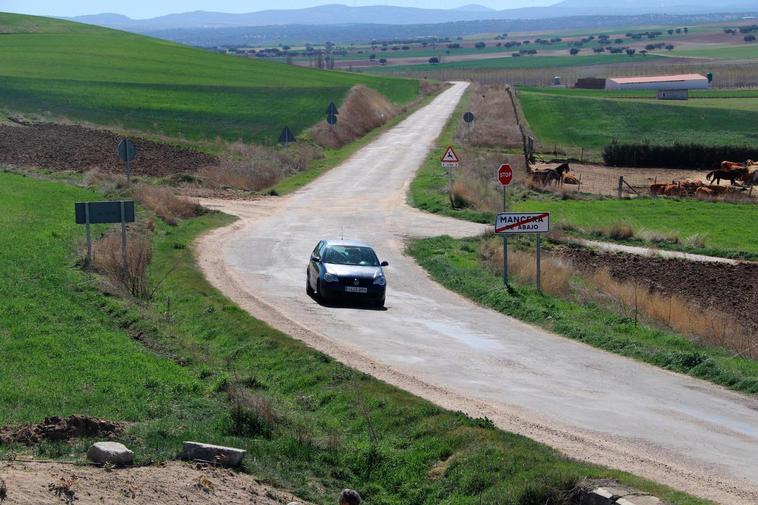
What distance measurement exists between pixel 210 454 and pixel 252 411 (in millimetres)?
2228

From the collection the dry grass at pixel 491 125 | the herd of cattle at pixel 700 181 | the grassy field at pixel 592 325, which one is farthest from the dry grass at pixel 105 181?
the dry grass at pixel 491 125

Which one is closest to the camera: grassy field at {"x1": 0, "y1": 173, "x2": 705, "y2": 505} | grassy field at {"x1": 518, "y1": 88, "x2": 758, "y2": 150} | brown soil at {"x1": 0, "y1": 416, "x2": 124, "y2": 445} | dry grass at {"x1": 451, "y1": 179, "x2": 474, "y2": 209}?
brown soil at {"x1": 0, "y1": 416, "x2": 124, "y2": 445}

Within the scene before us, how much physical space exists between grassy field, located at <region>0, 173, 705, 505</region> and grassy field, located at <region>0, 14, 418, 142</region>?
151 ft

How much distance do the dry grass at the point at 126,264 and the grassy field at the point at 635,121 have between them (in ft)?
167

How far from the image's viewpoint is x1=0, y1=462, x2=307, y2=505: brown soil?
1062cm

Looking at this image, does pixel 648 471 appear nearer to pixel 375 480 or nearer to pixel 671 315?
pixel 375 480

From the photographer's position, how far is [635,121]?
89.9m

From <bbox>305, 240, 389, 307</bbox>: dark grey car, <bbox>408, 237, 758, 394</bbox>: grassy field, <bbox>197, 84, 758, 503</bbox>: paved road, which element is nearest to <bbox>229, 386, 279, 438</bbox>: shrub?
<bbox>197, 84, 758, 503</bbox>: paved road

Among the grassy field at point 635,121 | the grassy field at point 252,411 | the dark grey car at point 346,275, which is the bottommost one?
the grassy field at point 635,121

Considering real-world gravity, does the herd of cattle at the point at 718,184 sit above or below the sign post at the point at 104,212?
below

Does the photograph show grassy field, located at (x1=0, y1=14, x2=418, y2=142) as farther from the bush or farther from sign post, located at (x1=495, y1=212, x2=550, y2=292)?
sign post, located at (x1=495, y1=212, x2=550, y2=292)

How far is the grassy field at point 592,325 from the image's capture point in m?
19.7

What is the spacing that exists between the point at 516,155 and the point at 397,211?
22.6 m

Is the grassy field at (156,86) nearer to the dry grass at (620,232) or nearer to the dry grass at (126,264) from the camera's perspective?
the dry grass at (620,232)
